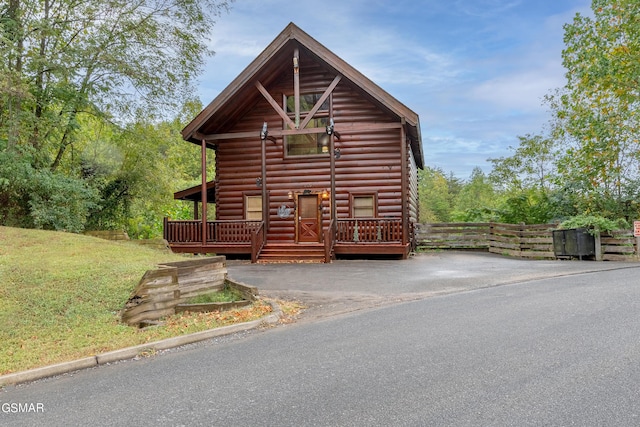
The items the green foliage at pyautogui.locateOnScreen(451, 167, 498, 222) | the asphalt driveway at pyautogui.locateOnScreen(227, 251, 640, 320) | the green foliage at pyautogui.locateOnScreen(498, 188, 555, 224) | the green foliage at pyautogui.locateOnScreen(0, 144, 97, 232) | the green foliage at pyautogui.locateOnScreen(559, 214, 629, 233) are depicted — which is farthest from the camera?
the green foliage at pyautogui.locateOnScreen(451, 167, 498, 222)

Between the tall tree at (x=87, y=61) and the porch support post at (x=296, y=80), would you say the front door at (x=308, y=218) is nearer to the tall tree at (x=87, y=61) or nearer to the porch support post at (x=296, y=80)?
the porch support post at (x=296, y=80)

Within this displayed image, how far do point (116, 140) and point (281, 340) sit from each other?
16.1 metres

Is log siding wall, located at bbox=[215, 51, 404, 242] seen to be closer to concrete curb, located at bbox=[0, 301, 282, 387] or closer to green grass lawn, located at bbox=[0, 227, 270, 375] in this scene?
green grass lawn, located at bbox=[0, 227, 270, 375]

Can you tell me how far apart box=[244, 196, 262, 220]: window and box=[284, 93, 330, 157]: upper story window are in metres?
2.34

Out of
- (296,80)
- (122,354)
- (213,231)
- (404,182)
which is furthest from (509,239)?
(122,354)

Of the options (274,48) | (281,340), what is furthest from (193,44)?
(281,340)

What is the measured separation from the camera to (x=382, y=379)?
157 inches

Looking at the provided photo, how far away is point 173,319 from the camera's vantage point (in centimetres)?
650

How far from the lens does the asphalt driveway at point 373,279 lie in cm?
805

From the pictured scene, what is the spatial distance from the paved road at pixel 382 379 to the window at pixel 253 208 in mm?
12560

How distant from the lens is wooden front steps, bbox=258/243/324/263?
1551 centimetres

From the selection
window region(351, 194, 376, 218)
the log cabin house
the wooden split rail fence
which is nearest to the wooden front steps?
the log cabin house

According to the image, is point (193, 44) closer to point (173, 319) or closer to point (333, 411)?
point (173, 319)

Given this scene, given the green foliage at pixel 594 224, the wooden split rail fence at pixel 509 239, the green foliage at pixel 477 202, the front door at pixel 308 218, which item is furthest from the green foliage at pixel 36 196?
the green foliage at pixel 477 202
